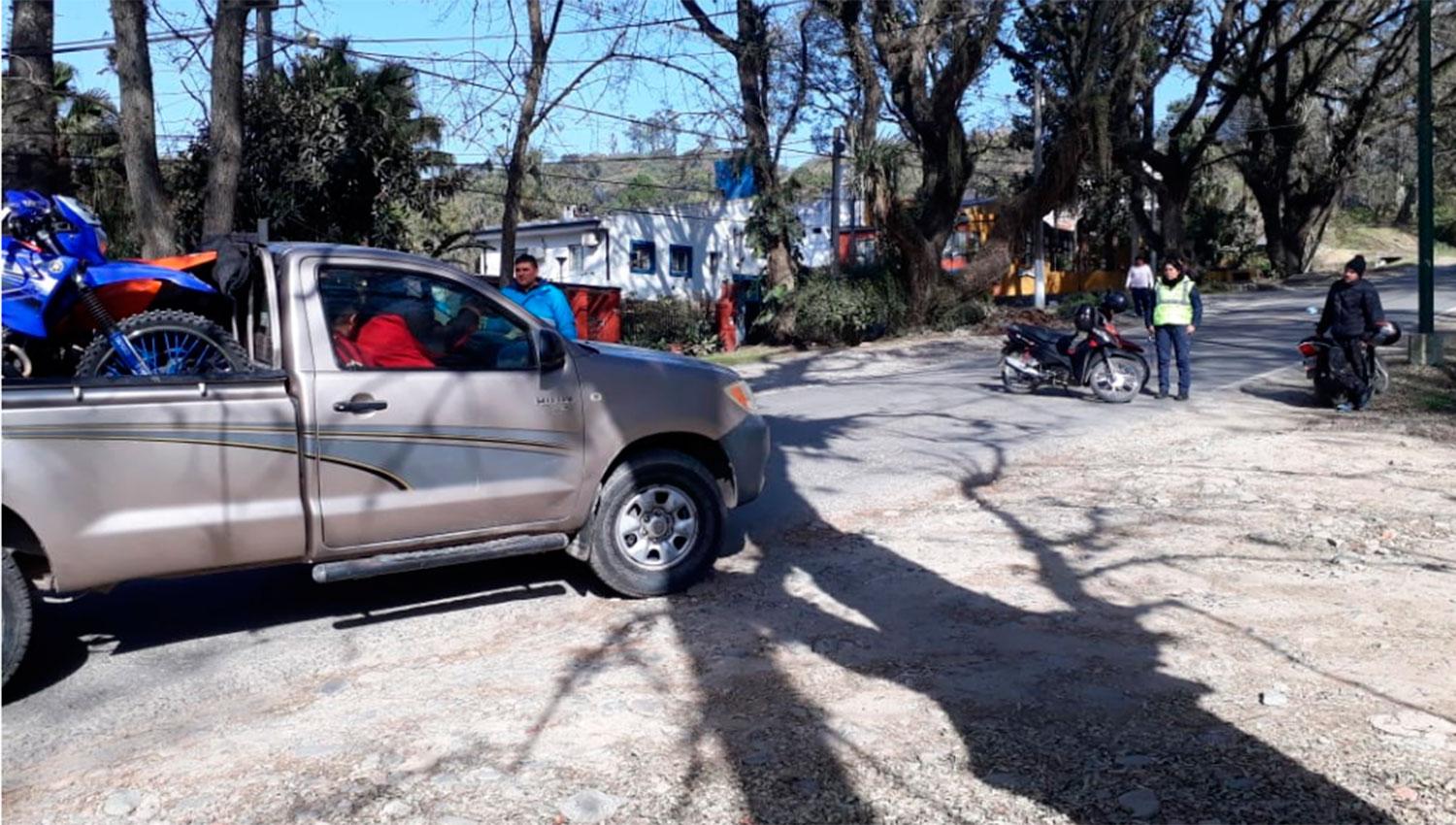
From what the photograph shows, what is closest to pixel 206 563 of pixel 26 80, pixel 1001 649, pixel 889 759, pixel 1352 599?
pixel 889 759

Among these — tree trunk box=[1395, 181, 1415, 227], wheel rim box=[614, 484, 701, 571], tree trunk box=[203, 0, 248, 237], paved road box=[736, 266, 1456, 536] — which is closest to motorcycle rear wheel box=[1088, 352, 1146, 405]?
paved road box=[736, 266, 1456, 536]

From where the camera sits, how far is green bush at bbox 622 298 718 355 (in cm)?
2845

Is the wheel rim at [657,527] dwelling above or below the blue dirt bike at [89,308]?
below

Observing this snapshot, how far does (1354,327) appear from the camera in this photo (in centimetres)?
1309

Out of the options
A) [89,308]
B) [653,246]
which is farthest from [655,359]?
[653,246]

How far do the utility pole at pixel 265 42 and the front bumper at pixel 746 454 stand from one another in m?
14.6

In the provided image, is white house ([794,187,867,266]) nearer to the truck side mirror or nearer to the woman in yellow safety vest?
the woman in yellow safety vest

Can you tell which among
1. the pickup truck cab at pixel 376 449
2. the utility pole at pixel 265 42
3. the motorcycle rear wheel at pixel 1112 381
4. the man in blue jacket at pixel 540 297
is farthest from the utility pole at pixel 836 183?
the pickup truck cab at pixel 376 449

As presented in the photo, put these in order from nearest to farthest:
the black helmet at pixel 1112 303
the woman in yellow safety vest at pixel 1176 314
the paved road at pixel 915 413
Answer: the paved road at pixel 915 413
the woman in yellow safety vest at pixel 1176 314
the black helmet at pixel 1112 303

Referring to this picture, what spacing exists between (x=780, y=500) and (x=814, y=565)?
1.86m

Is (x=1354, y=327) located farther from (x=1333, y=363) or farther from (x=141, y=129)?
(x=141, y=129)

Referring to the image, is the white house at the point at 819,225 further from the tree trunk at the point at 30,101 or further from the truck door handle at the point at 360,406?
the truck door handle at the point at 360,406

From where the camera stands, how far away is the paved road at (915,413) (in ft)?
32.5

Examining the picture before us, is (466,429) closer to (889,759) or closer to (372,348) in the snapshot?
(372,348)
